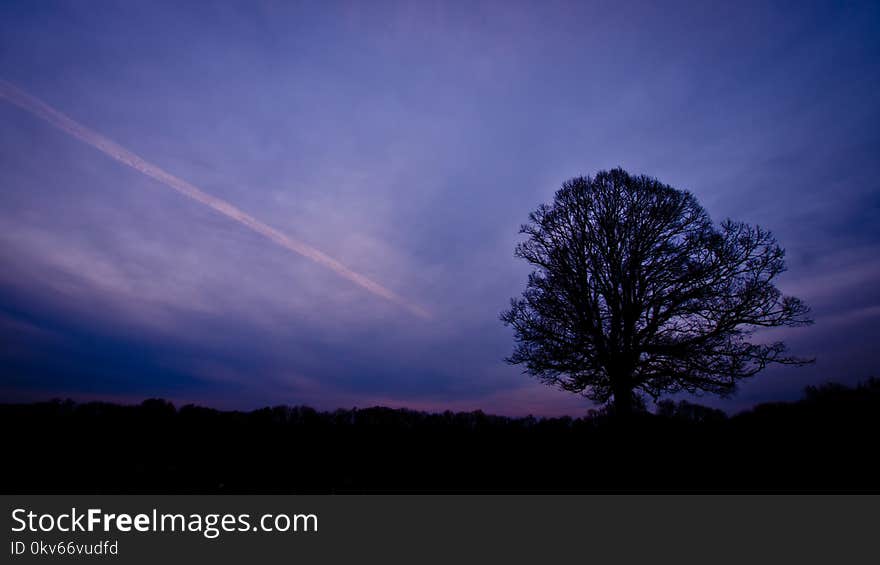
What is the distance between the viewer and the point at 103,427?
6.57m

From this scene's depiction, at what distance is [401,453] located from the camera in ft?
20.8

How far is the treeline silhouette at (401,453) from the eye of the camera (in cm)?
440

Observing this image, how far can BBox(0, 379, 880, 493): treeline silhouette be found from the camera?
4.40 metres

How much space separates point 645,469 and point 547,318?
9094mm

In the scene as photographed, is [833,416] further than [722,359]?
No

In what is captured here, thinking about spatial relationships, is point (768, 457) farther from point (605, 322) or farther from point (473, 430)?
point (605, 322)
